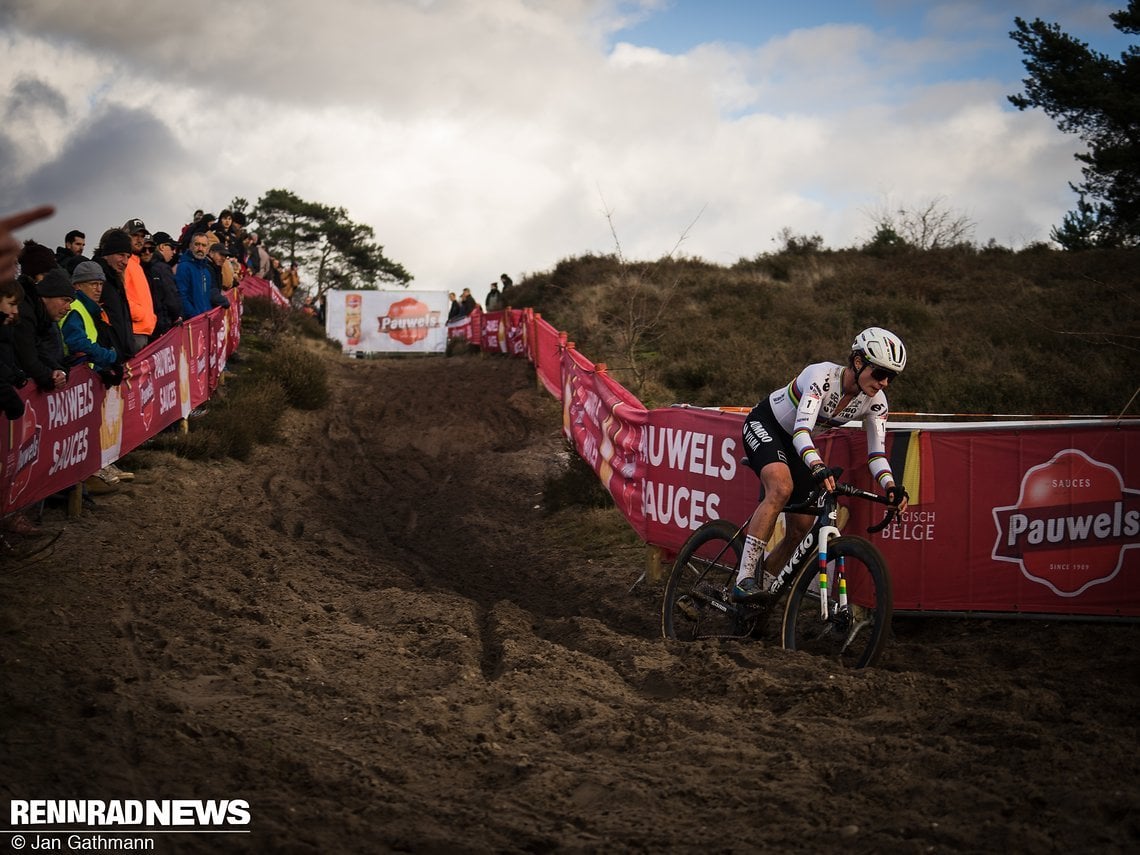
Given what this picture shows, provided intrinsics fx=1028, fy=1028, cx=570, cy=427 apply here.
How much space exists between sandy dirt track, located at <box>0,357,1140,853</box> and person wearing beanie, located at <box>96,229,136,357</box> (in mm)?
2064

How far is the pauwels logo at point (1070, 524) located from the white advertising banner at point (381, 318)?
28.0 meters

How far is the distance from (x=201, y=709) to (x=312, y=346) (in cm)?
2342

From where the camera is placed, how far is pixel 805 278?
2989 centimetres

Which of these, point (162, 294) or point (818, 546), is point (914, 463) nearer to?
point (818, 546)

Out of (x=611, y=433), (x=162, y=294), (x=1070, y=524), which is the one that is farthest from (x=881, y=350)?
(x=162, y=294)

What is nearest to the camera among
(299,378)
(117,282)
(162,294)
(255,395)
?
(117,282)

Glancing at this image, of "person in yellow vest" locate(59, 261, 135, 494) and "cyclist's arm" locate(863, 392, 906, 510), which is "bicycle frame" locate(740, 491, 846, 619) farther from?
"person in yellow vest" locate(59, 261, 135, 494)

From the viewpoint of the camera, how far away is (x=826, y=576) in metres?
6.16

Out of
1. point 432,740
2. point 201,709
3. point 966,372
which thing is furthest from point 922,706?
point 966,372

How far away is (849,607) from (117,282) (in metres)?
8.03

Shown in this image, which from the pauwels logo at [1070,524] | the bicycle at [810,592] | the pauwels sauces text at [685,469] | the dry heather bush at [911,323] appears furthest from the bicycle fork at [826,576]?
the dry heather bush at [911,323]

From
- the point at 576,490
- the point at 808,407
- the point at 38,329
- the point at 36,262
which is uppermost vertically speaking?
the point at 36,262

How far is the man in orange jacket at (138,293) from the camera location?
11.2 meters

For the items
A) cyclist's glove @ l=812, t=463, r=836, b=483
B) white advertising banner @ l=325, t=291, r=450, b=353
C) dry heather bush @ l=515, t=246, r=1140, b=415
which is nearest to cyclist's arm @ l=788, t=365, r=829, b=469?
cyclist's glove @ l=812, t=463, r=836, b=483
